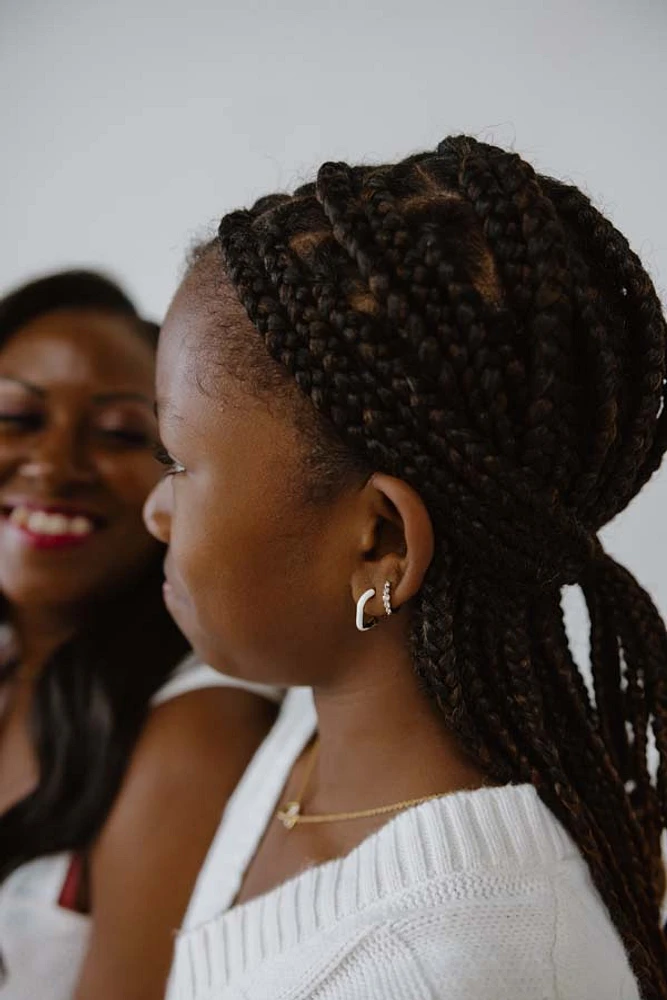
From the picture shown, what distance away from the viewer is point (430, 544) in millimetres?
669

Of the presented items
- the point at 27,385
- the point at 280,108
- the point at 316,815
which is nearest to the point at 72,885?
the point at 316,815

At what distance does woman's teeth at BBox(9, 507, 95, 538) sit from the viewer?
1188mm

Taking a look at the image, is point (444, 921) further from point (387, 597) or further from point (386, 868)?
point (387, 597)

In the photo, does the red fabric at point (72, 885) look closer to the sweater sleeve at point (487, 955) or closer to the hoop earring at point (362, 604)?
the sweater sleeve at point (487, 955)

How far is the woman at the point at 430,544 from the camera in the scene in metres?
0.63

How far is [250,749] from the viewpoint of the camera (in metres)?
1.08

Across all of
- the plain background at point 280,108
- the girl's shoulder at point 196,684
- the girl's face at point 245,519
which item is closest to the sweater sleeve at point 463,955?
the girl's face at point 245,519

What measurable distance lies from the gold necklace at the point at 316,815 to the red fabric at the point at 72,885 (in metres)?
0.31

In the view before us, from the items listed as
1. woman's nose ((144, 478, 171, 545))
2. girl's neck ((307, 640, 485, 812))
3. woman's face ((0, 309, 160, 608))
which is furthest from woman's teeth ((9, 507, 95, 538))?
girl's neck ((307, 640, 485, 812))

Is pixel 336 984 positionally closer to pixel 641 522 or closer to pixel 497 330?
pixel 497 330

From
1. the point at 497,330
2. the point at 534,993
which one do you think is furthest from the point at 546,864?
the point at 497,330

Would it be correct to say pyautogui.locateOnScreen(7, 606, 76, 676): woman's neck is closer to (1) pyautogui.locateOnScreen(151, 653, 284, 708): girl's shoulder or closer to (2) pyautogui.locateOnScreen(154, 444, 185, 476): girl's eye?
(1) pyautogui.locateOnScreen(151, 653, 284, 708): girl's shoulder

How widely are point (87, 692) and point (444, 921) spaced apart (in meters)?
0.70

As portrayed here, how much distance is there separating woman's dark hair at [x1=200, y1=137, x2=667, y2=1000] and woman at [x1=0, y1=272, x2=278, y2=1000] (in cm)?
45
